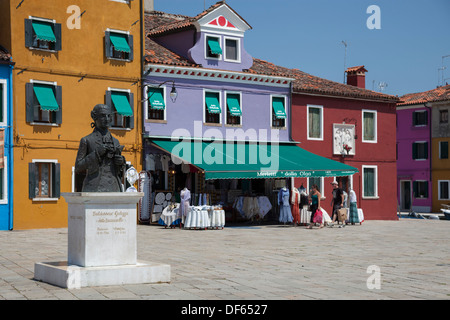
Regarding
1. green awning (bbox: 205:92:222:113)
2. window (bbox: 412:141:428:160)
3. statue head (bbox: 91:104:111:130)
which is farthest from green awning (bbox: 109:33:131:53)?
window (bbox: 412:141:428:160)

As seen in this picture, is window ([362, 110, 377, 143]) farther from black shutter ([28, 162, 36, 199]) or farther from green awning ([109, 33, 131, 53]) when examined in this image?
black shutter ([28, 162, 36, 199])

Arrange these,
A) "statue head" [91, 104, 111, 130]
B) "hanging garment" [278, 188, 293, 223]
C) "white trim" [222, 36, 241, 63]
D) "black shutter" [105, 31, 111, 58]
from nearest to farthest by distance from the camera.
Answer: "statue head" [91, 104, 111, 130] < "black shutter" [105, 31, 111, 58] < "hanging garment" [278, 188, 293, 223] < "white trim" [222, 36, 241, 63]

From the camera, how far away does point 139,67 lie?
89.6ft

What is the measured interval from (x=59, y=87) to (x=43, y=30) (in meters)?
2.06

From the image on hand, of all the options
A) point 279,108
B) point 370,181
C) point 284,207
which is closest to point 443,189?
point 370,181

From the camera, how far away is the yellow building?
24.3 meters

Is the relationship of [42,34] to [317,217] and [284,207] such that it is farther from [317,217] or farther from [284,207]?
[317,217]

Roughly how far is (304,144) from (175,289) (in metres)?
22.1

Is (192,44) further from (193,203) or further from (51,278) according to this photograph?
(51,278)

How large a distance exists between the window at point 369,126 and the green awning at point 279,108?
5.13 meters

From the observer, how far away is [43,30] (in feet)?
80.6

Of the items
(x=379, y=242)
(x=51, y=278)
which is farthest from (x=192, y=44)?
(x=51, y=278)

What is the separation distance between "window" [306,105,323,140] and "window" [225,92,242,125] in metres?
3.81

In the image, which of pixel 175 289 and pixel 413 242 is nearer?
pixel 175 289
